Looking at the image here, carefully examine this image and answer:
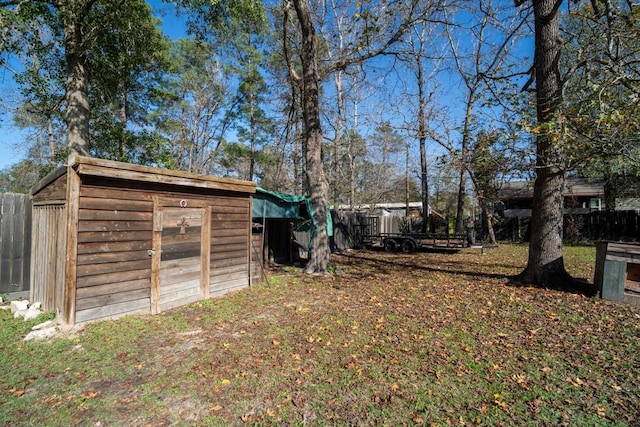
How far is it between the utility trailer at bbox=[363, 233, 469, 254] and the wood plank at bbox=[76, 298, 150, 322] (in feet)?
34.2

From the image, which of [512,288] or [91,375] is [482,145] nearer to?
[512,288]

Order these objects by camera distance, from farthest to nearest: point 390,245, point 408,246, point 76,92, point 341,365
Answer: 1. point 390,245
2. point 408,246
3. point 76,92
4. point 341,365

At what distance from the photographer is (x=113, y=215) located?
4730mm

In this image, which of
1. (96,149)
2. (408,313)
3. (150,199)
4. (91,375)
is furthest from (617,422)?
(96,149)

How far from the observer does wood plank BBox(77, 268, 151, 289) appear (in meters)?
4.44

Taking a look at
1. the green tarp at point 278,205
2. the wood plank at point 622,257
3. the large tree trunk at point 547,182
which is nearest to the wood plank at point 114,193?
the green tarp at point 278,205

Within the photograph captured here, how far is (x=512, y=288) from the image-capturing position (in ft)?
21.2

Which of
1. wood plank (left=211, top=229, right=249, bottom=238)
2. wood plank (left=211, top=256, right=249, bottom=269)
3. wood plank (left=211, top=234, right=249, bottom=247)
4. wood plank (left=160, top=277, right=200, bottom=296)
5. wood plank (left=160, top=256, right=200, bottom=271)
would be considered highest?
wood plank (left=211, top=229, right=249, bottom=238)

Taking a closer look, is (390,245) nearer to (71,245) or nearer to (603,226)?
(71,245)

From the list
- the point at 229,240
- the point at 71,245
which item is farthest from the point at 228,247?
the point at 71,245

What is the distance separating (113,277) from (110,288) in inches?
6.5

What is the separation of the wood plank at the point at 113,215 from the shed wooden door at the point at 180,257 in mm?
329

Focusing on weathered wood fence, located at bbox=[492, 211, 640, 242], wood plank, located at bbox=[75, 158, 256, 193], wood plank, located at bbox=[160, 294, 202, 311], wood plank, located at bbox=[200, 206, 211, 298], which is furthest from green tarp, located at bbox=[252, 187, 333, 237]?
weathered wood fence, located at bbox=[492, 211, 640, 242]

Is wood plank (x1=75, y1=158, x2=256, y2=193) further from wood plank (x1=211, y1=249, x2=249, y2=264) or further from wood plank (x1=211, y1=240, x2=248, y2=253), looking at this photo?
wood plank (x1=211, y1=249, x2=249, y2=264)
